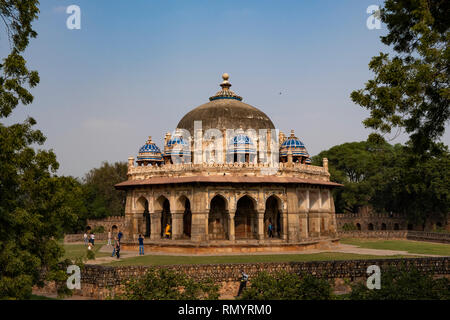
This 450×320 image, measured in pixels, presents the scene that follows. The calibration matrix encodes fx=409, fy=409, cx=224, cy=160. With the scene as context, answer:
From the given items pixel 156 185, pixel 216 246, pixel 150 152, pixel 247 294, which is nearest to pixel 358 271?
pixel 247 294

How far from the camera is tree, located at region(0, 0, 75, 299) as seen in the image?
380 inches

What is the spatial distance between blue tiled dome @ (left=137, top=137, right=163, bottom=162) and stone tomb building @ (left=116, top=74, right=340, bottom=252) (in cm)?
8

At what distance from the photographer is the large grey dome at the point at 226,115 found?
3275 cm

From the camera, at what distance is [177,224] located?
28297mm

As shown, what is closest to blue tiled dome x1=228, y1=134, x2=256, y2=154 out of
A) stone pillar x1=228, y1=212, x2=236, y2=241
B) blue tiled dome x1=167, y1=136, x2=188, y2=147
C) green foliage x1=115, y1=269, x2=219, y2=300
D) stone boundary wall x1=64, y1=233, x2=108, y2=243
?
blue tiled dome x1=167, y1=136, x2=188, y2=147

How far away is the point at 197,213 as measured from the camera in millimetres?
26906

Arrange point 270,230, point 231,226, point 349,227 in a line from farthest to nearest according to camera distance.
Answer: point 349,227
point 270,230
point 231,226

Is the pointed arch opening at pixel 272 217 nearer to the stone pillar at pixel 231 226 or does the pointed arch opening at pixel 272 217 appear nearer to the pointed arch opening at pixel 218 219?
the pointed arch opening at pixel 218 219

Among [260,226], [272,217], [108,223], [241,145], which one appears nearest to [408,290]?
[260,226]

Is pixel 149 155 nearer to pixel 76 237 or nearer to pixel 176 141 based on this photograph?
pixel 176 141

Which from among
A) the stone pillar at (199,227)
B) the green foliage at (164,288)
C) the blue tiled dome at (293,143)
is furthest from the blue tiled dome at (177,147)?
the green foliage at (164,288)

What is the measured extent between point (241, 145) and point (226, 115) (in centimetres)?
444

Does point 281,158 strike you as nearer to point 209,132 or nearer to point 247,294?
point 209,132

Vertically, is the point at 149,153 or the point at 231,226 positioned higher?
the point at 149,153
